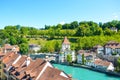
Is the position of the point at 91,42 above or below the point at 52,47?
above

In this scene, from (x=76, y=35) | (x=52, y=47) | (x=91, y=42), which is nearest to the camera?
(x=91, y=42)

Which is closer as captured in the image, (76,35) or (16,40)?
(16,40)

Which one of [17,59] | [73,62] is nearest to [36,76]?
[17,59]

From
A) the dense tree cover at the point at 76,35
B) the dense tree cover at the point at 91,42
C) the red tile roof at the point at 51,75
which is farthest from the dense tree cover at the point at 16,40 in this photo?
the red tile roof at the point at 51,75

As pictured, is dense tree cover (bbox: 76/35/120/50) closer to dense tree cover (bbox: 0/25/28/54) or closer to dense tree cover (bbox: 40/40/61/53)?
dense tree cover (bbox: 40/40/61/53)

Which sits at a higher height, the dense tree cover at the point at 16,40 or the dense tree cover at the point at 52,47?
the dense tree cover at the point at 16,40

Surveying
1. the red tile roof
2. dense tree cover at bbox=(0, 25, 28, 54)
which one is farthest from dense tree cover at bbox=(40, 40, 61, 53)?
the red tile roof

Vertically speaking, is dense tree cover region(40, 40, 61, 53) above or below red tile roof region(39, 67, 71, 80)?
below

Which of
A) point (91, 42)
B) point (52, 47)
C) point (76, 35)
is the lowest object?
point (52, 47)

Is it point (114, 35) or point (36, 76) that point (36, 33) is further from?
point (36, 76)

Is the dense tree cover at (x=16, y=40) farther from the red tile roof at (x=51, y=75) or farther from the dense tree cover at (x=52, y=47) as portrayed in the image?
the red tile roof at (x=51, y=75)

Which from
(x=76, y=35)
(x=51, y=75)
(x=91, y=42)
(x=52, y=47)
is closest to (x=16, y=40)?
(x=52, y=47)

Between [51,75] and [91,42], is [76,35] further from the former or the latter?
[51,75]
